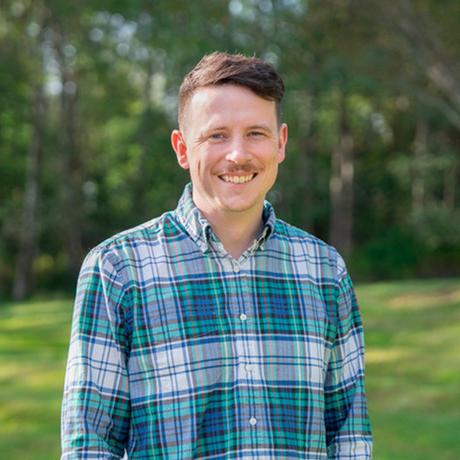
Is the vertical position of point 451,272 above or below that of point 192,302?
above

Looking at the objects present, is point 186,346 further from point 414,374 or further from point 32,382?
point 414,374

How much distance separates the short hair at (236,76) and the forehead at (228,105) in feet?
0.05

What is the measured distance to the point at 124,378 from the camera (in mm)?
1979

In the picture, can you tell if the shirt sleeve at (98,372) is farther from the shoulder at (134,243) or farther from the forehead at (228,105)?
the forehead at (228,105)

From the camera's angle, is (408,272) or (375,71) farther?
(408,272)

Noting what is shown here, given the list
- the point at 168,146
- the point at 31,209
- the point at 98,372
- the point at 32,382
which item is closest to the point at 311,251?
the point at 98,372

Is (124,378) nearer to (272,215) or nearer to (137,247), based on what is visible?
(137,247)

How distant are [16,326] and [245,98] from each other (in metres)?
11.8

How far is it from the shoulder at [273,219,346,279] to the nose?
0.23m

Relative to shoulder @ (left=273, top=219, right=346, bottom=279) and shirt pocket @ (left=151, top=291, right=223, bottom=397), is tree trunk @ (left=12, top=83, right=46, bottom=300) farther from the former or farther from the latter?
shirt pocket @ (left=151, top=291, right=223, bottom=397)

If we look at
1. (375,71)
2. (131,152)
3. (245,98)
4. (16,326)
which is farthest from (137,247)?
(131,152)

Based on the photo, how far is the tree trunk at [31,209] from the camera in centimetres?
2389

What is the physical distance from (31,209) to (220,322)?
22584 mm

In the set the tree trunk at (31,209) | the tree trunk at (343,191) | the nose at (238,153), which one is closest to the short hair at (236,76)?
the nose at (238,153)
